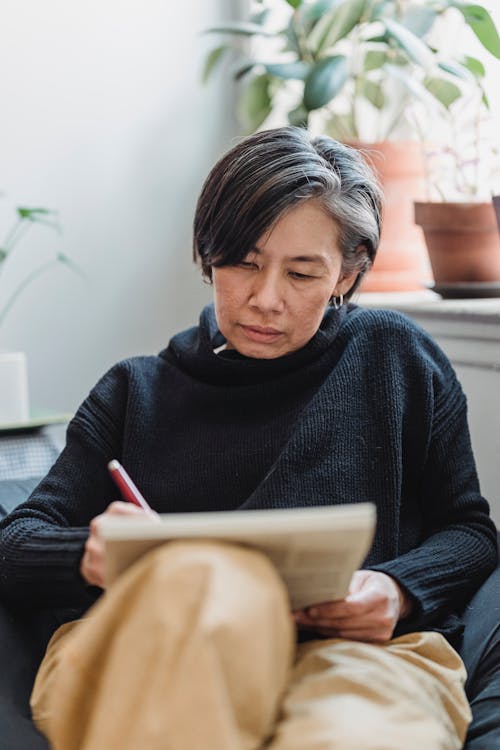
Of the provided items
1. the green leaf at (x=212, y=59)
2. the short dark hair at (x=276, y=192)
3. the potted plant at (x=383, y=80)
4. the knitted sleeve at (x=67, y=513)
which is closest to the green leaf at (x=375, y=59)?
the potted plant at (x=383, y=80)

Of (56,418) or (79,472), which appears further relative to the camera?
(56,418)

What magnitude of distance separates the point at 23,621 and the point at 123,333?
137cm

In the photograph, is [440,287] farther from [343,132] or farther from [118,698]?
[118,698]

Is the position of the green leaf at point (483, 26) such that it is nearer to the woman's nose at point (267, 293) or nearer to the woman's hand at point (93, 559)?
the woman's nose at point (267, 293)

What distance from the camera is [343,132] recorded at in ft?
7.98

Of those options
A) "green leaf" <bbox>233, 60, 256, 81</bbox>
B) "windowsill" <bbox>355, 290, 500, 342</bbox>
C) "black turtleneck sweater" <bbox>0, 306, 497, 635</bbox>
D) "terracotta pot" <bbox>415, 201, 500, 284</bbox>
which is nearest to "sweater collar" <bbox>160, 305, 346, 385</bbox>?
"black turtleneck sweater" <bbox>0, 306, 497, 635</bbox>

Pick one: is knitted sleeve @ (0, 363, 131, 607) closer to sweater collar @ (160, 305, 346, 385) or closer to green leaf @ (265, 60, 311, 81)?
sweater collar @ (160, 305, 346, 385)

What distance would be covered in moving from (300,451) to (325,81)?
109 cm

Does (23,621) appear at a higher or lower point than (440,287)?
lower

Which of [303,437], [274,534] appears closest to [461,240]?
[303,437]

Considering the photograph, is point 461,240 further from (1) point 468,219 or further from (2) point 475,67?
(2) point 475,67

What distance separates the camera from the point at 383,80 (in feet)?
7.95

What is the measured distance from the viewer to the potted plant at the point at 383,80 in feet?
6.75

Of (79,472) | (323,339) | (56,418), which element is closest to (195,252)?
(323,339)
